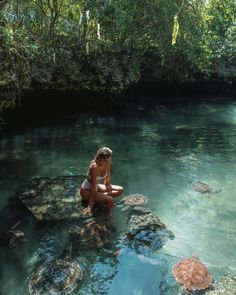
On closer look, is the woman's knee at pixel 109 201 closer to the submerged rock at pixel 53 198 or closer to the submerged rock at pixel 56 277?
the submerged rock at pixel 53 198

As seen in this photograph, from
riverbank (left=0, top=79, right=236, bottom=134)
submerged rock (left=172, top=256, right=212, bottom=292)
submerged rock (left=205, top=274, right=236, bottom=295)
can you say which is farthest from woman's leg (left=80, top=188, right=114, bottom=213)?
riverbank (left=0, top=79, right=236, bottom=134)

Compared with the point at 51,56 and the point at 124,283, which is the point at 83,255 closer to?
the point at 124,283

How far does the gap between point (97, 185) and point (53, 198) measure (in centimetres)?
154

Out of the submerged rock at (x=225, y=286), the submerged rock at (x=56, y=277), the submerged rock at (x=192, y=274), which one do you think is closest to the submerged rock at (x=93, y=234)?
the submerged rock at (x=56, y=277)

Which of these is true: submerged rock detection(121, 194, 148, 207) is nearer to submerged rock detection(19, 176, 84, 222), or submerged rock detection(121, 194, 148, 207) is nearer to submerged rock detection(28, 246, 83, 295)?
submerged rock detection(19, 176, 84, 222)

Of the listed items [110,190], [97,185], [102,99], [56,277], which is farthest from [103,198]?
[102,99]

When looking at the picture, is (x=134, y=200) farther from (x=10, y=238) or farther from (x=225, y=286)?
(x=225, y=286)

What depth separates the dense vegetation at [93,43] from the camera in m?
13.4

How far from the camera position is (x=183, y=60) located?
24.7 metres

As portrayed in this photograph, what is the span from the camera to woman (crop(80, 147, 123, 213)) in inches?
304

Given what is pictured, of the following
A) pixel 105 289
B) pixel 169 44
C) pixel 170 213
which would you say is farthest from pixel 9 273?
pixel 169 44

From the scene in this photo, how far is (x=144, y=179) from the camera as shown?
10750 millimetres

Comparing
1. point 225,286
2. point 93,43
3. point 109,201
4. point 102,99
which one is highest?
point 93,43

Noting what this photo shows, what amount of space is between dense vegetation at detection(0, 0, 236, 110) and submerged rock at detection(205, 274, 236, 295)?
923cm
